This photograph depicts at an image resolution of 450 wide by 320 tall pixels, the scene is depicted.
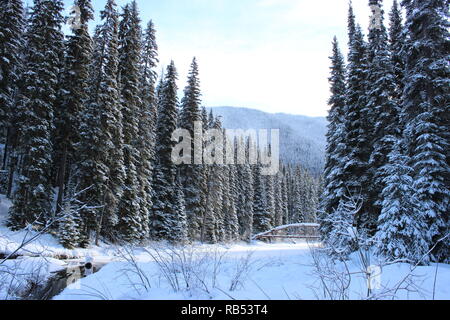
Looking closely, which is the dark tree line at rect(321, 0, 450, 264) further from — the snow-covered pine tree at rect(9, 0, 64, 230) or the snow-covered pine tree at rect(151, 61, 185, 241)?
the snow-covered pine tree at rect(9, 0, 64, 230)

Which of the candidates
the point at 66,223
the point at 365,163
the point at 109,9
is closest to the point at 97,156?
the point at 66,223

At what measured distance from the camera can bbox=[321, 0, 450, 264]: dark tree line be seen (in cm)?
1188

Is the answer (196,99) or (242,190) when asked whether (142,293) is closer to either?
(196,99)

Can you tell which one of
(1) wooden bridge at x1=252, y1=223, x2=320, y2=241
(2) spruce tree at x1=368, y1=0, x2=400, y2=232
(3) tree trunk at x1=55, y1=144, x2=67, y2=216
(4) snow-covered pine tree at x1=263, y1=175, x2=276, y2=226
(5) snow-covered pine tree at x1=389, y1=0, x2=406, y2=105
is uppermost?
(5) snow-covered pine tree at x1=389, y1=0, x2=406, y2=105

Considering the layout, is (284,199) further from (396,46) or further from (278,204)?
(396,46)

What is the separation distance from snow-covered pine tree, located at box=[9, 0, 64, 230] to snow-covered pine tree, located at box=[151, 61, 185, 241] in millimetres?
10161

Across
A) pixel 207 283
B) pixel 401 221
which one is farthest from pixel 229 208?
pixel 207 283

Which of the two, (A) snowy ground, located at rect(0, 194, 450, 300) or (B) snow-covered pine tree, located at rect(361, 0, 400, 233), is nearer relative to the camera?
(A) snowy ground, located at rect(0, 194, 450, 300)

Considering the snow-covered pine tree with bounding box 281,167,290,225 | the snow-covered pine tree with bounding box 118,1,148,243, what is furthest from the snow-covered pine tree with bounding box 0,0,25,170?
the snow-covered pine tree with bounding box 281,167,290,225

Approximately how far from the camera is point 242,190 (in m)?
54.0

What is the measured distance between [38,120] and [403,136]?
910 inches

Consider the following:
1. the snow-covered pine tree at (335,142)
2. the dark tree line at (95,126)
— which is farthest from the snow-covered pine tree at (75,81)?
the snow-covered pine tree at (335,142)

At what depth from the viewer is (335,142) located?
2184 centimetres

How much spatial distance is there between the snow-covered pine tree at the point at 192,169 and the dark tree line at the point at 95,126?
4.4 inches
